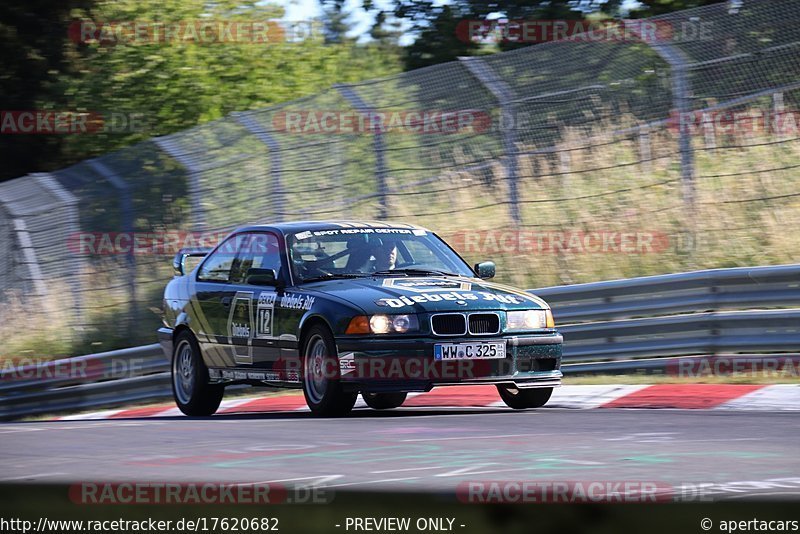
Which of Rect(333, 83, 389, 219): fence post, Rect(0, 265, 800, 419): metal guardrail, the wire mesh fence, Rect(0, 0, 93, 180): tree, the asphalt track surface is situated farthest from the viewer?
Rect(0, 0, 93, 180): tree

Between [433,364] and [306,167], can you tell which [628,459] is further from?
[306,167]

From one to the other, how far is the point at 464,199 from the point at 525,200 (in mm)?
667

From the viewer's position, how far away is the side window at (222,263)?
10656mm

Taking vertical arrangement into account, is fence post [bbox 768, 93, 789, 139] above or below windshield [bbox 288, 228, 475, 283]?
above

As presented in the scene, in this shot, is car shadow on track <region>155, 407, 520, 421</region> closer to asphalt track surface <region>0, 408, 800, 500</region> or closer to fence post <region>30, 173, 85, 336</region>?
asphalt track surface <region>0, 408, 800, 500</region>

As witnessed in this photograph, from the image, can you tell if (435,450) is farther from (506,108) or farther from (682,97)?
(506,108)

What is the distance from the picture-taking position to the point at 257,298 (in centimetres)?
995

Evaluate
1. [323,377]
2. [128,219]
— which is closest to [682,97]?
[323,377]

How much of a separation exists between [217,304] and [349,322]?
80.9 inches

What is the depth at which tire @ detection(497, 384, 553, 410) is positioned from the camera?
9.57 meters

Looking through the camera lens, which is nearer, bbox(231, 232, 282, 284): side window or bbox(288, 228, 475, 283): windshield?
bbox(288, 228, 475, 283): windshield

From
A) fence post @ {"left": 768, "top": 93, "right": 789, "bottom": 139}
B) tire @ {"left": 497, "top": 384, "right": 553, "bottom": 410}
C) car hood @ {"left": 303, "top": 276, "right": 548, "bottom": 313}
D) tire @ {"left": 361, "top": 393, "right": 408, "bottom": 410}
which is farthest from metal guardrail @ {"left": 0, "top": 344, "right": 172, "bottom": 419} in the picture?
fence post @ {"left": 768, "top": 93, "right": 789, "bottom": 139}

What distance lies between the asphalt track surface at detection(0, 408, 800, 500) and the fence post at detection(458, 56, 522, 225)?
4.44m

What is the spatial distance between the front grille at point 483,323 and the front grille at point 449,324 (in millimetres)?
54
